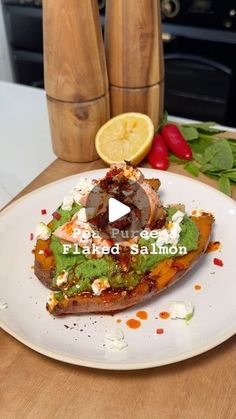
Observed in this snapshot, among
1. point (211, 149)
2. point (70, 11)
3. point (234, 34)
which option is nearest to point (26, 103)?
point (70, 11)

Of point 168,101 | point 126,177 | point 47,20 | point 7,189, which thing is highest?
point 47,20

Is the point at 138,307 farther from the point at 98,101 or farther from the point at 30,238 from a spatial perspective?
the point at 98,101

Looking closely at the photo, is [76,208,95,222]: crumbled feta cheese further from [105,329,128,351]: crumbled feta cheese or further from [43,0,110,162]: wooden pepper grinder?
[43,0,110,162]: wooden pepper grinder

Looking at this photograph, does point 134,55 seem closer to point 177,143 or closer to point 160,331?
point 177,143

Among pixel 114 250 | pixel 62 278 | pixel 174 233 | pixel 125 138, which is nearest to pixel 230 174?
pixel 125 138

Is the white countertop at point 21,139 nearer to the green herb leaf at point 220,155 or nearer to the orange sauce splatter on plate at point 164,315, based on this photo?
the green herb leaf at point 220,155

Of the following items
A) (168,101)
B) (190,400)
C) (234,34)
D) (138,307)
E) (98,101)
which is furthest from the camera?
(168,101)

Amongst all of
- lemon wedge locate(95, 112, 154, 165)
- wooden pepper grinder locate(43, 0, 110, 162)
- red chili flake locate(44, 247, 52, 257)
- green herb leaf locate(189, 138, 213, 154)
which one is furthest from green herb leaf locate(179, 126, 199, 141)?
red chili flake locate(44, 247, 52, 257)
